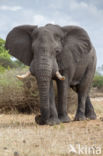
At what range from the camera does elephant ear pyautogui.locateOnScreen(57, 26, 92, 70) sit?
32.7ft

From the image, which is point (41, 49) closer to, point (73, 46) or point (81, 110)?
point (73, 46)

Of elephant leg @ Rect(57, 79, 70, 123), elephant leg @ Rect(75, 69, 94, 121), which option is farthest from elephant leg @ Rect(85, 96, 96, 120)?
elephant leg @ Rect(57, 79, 70, 123)

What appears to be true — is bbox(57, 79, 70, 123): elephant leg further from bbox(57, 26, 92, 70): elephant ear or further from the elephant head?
the elephant head

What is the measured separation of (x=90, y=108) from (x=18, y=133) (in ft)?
16.8

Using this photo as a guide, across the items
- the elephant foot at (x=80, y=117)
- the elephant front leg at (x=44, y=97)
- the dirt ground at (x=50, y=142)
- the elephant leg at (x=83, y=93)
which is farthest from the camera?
the elephant leg at (x=83, y=93)

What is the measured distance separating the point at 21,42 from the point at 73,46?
56.7 inches

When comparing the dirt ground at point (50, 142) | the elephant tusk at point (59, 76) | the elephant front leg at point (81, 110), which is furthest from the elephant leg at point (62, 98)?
the dirt ground at point (50, 142)

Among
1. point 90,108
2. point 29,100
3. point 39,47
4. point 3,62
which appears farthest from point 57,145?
point 3,62

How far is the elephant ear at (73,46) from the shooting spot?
9980 mm

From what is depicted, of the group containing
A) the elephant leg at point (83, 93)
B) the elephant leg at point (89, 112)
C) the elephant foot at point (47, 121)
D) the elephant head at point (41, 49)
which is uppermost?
the elephant head at point (41, 49)

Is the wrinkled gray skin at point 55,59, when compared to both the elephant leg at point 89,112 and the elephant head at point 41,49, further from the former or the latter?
the elephant leg at point 89,112

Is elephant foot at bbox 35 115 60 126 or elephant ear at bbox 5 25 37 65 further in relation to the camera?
elephant ear at bbox 5 25 37 65

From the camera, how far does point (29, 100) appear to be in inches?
591

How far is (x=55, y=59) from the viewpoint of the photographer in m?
9.36
